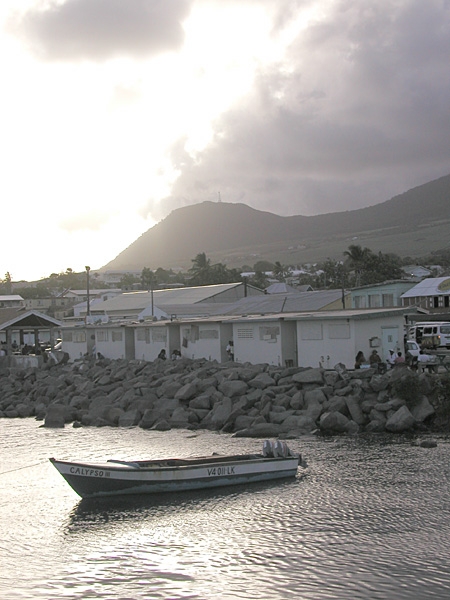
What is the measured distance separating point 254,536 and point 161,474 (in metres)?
4.60

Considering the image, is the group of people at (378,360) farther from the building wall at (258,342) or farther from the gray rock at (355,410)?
the building wall at (258,342)

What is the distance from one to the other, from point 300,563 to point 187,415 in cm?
1804

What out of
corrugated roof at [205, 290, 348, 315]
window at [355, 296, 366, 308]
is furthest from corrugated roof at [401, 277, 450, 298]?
corrugated roof at [205, 290, 348, 315]

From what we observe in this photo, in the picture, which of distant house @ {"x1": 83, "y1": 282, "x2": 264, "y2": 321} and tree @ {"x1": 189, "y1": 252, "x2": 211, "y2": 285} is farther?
tree @ {"x1": 189, "y1": 252, "x2": 211, "y2": 285}

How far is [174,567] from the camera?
1561 cm

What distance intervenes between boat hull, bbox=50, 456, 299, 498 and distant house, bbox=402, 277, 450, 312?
143 feet

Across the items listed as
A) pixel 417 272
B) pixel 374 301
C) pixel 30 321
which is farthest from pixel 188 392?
pixel 417 272

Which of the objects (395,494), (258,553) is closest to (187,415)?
(395,494)

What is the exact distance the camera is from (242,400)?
107 feet

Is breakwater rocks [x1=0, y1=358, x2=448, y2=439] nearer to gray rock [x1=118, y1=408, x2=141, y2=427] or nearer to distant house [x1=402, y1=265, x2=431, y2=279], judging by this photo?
gray rock [x1=118, y1=408, x2=141, y2=427]

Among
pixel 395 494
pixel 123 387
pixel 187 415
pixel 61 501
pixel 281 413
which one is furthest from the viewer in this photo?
pixel 123 387

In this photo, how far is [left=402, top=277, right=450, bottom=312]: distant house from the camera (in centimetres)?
6206

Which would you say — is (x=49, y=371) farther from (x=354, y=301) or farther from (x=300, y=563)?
(x=300, y=563)

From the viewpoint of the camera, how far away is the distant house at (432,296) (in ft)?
204
